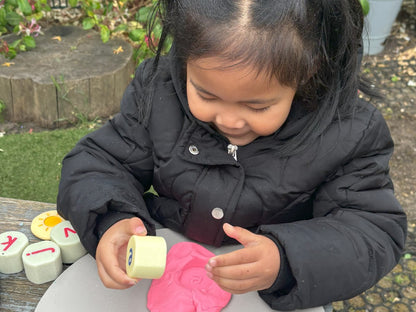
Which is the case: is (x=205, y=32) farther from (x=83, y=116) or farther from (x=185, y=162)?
(x=83, y=116)

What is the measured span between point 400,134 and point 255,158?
2.10 metres

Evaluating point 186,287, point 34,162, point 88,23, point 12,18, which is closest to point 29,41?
point 12,18

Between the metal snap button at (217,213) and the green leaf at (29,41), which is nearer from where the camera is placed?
the metal snap button at (217,213)

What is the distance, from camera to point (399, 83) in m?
3.82

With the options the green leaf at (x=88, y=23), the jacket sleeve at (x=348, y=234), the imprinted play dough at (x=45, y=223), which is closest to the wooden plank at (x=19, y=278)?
the imprinted play dough at (x=45, y=223)

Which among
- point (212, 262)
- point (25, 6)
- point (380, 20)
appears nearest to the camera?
point (212, 262)

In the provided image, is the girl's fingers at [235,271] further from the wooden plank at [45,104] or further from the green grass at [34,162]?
the wooden plank at [45,104]

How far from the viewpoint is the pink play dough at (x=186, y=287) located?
1.36 metres

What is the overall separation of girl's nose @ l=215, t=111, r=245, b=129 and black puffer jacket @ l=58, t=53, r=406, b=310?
19cm

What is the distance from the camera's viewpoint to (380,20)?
415 centimetres

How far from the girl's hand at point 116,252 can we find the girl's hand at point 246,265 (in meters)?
0.20

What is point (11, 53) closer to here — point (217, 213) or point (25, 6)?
point (25, 6)

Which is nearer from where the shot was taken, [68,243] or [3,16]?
[68,243]

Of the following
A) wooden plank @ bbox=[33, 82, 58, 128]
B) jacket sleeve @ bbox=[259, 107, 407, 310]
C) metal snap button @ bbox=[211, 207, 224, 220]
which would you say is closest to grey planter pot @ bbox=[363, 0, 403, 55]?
wooden plank @ bbox=[33, 82, 58, 128]
